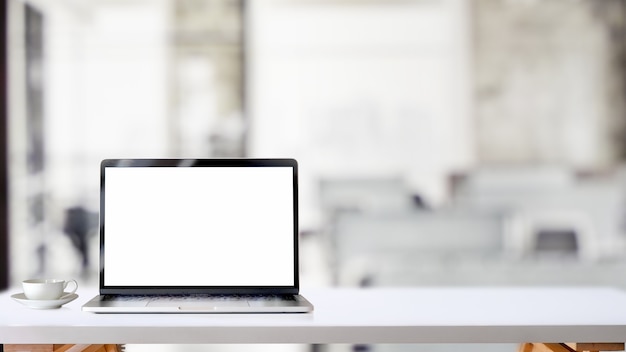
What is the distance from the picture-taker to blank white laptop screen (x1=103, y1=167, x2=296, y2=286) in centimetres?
129

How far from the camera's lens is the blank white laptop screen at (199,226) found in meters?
1.29

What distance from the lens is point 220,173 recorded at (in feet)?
4.33

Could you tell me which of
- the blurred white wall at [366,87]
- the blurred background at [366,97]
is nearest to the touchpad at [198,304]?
the blurred background at [366,97]

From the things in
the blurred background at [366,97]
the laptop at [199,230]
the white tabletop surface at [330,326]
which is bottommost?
the white tabletop surface at [330,326]

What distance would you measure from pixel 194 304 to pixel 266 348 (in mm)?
1537

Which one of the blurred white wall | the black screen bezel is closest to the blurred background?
the blurred white wall

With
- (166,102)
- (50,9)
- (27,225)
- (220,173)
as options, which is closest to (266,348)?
(220,173)

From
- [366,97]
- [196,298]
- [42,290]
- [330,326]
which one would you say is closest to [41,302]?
[42,290]

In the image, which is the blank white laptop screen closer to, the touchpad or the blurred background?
the touchpad

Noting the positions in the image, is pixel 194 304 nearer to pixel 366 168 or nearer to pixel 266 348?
pixel 266 348

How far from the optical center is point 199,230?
51.6 inches

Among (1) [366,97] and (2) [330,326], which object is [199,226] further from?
(1) [366,97]

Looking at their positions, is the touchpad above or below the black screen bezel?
below

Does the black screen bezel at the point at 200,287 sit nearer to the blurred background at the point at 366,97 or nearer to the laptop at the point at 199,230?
the laptop at the point at 199,230
